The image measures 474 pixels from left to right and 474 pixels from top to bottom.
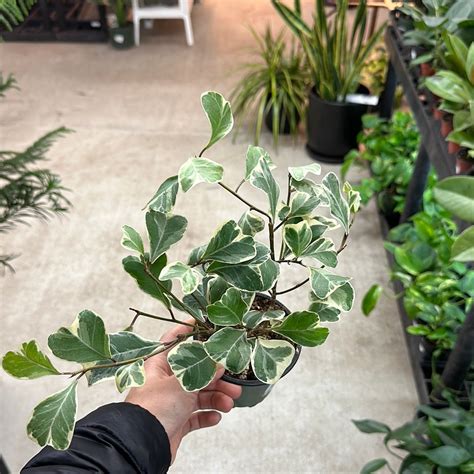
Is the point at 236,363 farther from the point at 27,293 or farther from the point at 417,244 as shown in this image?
the point at 27,293

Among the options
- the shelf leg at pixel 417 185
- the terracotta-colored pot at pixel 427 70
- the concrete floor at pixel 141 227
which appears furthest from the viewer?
the shelf leg at pixel 417 185

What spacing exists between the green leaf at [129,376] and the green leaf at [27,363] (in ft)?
0.30

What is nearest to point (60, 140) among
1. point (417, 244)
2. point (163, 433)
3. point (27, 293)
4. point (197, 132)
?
point (197, 132)

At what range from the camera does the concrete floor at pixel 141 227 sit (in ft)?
5.72

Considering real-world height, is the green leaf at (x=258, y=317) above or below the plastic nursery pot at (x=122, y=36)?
above

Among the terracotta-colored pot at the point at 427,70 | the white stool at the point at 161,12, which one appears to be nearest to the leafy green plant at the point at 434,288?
the terracotta-colored pot at the point at 427,70

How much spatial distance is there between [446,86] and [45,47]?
12.3ft

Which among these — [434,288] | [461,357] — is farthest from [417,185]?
[461,357]

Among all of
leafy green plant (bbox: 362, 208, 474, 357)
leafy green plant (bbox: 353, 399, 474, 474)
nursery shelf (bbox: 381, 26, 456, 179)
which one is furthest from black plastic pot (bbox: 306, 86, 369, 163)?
leafy green plant (bbox: 353, 399, 474, 474)

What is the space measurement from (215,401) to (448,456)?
577 millimetres

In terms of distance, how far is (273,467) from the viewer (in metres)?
1.67

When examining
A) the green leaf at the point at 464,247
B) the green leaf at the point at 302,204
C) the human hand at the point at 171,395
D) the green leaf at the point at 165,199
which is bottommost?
the human hand at the point at 171,395

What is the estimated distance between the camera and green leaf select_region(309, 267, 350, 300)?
774 mm

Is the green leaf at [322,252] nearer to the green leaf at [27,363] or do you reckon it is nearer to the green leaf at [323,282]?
the green leaf at [323,282]
